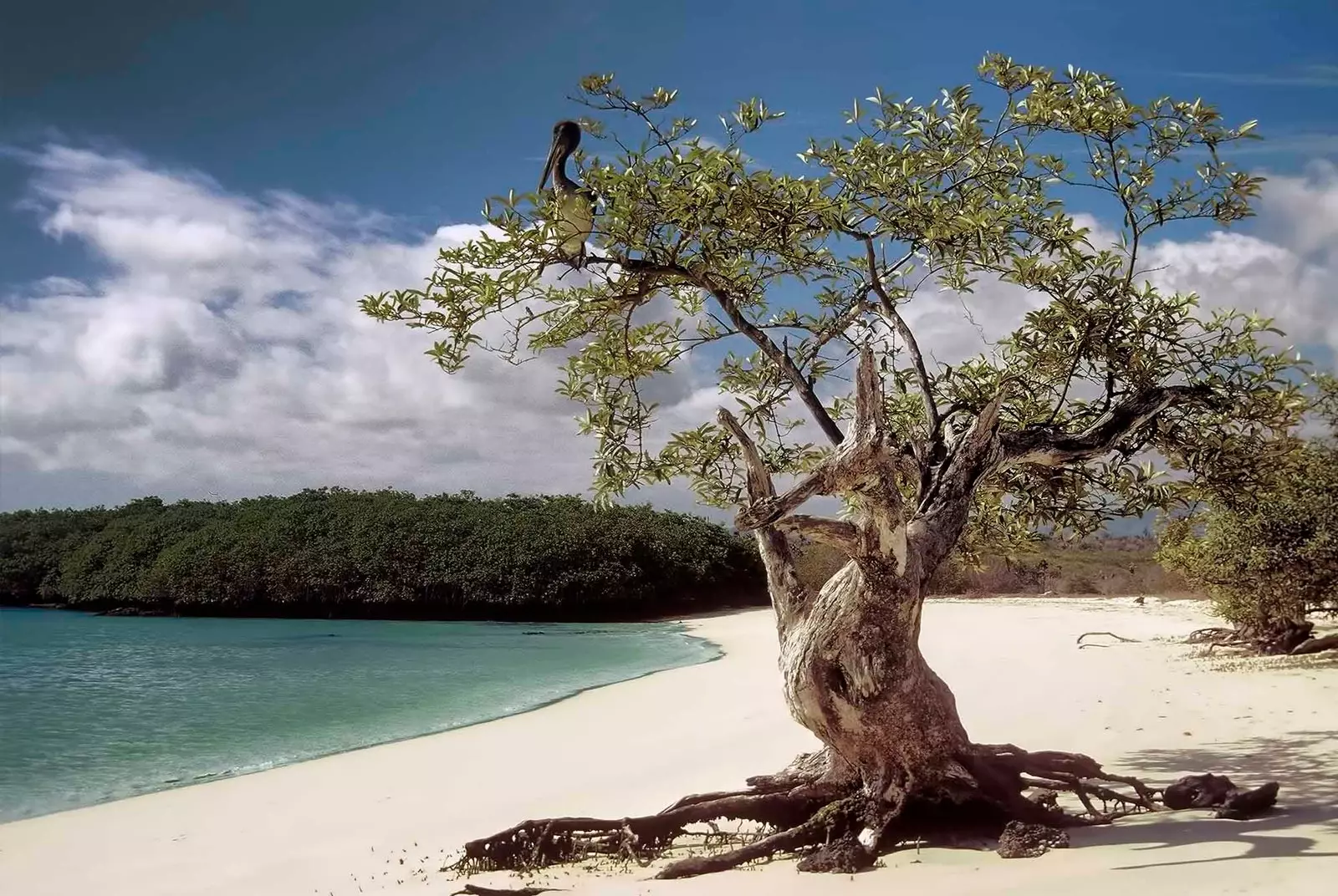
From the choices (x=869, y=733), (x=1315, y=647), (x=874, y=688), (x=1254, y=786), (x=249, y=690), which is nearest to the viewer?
(x=874, y=688)

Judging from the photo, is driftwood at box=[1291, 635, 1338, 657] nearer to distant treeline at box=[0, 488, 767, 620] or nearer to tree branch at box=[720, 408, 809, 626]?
tree branch at box=[720, 408, 809, 626]

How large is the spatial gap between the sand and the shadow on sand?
28 millimetres

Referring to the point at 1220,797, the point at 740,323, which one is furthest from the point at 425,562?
the point at 1220,797

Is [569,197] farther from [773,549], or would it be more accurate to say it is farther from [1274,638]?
[1274,638]

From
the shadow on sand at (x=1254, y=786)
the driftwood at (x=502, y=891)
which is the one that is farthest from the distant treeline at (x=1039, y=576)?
the driftwood at (x=502, y=891)

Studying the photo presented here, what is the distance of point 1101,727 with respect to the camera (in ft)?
36.7

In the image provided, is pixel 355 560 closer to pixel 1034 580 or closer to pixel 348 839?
pixel 1034 580

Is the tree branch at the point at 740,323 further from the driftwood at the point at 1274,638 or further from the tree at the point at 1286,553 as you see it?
the driftwood at the point at 1274,638

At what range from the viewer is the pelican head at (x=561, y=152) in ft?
24.5

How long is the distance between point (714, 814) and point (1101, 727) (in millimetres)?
6103

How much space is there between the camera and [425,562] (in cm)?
5034

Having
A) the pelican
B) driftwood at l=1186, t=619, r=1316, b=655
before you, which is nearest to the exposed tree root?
the pelican

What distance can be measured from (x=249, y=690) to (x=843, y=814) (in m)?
20.9

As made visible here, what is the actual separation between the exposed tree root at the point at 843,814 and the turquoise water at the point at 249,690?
28.7 feet
